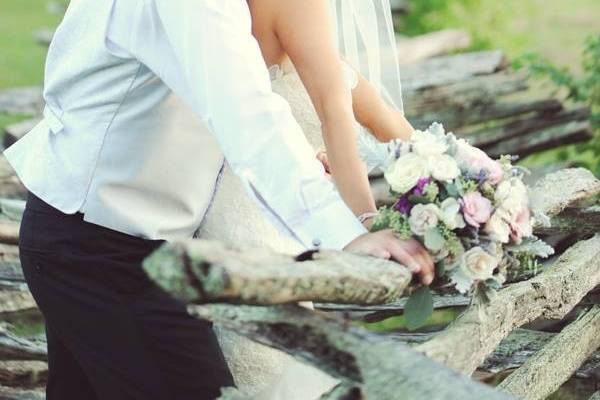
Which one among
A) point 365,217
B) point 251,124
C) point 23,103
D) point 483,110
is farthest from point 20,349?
point 483,110

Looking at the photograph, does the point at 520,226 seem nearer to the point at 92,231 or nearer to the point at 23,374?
the point at 92,231

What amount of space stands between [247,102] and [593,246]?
79.7 inches

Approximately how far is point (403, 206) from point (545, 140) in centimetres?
531

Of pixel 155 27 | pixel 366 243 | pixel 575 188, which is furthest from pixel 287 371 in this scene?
pixel 575 188

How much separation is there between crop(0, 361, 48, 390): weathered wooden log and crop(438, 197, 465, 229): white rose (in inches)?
94.6

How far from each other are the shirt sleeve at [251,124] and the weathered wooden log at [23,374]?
2.27 m

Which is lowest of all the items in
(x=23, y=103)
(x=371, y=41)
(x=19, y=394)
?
(x=23, y=103)

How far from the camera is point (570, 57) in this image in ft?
45.3

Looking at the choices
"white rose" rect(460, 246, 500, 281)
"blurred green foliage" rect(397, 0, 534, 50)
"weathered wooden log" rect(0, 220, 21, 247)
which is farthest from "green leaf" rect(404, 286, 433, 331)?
"blurred green foliage" rect(397, 0, 534, 50)

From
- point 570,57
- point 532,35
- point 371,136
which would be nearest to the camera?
point 371,136

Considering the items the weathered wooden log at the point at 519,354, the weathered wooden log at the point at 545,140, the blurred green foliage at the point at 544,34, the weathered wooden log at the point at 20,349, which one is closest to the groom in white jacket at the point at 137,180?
the weathered wooden log at the point at 20,349

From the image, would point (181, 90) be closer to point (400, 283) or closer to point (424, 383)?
point (400, 283)

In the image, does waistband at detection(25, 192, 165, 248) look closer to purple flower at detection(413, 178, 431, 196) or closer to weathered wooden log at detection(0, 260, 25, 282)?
purple flower at detection(413, 178, 431, 196)

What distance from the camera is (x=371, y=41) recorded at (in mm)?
3109
